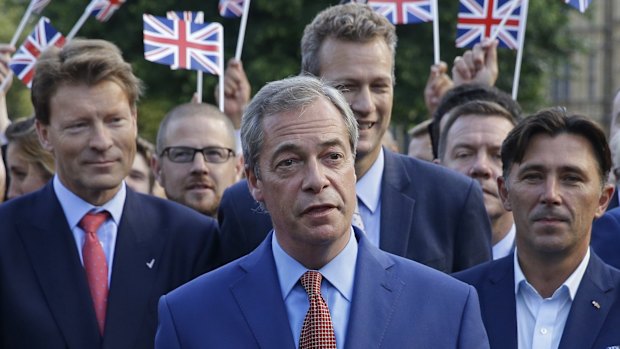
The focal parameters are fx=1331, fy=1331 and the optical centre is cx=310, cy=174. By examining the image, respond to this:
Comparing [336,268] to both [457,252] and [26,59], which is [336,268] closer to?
[457,252]

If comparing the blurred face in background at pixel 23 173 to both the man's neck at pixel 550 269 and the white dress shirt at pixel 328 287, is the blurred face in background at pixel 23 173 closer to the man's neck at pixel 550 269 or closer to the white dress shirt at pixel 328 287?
the man's neck at pixel 550 269

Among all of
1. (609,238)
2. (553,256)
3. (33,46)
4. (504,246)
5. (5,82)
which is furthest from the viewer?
(33,46)

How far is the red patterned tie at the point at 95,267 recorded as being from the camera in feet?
19.2

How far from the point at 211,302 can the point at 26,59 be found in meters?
6.17

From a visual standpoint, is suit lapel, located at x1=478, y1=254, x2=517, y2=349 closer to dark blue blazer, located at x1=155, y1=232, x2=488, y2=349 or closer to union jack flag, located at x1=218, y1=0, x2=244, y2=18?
dark blue blazer, located at x1=155, y1=232, x2=488, y2=349

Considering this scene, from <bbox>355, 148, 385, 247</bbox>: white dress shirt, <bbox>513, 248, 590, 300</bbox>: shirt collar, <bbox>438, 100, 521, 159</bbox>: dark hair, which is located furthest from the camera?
<bbox>438, 100, 521, 159</bbox>: dark hair

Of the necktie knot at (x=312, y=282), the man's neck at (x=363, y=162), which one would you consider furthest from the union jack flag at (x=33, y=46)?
the necktie knot at (x=312, y=282)

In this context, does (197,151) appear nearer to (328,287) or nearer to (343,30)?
(343,30)

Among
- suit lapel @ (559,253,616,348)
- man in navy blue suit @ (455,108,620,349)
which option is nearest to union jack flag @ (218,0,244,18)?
man in navy blue suit @ (455,108,620,349)

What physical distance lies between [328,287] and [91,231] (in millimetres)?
1757

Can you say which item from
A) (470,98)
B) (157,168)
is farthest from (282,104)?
(157,168)

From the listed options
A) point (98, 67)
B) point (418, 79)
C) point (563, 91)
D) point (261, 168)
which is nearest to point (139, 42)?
point (418, 79)

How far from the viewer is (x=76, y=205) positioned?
6.00 metres

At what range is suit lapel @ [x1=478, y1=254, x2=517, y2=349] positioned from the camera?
18.2ft
